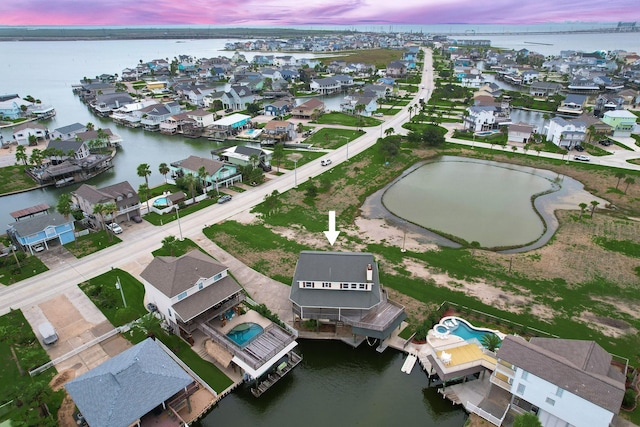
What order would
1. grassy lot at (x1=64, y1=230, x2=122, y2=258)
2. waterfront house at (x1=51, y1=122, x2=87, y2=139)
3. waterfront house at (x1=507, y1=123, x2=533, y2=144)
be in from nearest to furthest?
grassy lot at (x1=64, y1=230, x2=122, y2=258)
waterfront house at (x1=51, y1=122, x2=87, y2=139)
waterfront house at (x1=507, y1=123, x2=533, y2=144)

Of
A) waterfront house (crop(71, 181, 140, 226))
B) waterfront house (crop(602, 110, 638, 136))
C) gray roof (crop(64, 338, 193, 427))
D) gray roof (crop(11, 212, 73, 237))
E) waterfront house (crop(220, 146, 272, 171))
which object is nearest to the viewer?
gray roof (crop(64, 338, 193, 427))

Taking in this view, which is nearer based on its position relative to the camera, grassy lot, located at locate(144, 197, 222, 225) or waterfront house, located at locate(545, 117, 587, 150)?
grassy lot, located at locate(144, 197, 222, 225)

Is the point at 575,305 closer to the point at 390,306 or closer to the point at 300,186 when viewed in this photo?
the point at 390,306

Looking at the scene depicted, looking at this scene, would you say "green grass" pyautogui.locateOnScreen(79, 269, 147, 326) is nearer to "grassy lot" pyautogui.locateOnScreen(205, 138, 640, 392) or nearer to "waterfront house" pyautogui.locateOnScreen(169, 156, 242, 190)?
"grassy lot" pyautogui.locateOnScreen(205, 138, 640, 392)

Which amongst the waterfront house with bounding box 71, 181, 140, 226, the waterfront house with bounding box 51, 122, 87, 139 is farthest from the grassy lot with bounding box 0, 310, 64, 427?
the waterfront house with bounding box 51, 122, 87, 139

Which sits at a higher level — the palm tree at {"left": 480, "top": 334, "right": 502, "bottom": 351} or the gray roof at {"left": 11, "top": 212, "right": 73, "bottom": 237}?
the gray roof at {"left": 11, "top": 212, "right": 73, "bottom": 237}

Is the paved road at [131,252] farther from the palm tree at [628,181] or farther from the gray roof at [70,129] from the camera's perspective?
the gray roof at [70,129]
